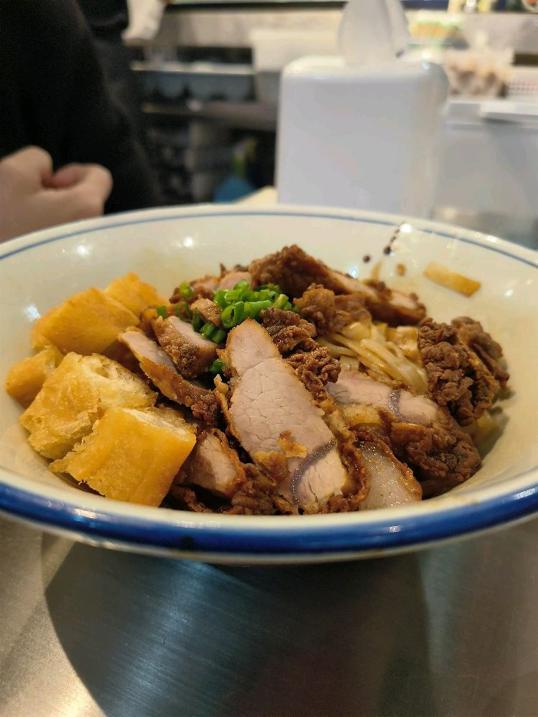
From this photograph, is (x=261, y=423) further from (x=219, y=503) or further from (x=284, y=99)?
(x=284, y=99)

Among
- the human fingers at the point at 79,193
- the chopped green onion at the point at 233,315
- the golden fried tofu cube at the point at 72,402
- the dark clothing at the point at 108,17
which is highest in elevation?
the dark clothing at the point at 108,17

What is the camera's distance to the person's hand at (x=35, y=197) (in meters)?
1.78

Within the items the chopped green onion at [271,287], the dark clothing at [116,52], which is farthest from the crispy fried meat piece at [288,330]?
the dark clothing at [116,52]

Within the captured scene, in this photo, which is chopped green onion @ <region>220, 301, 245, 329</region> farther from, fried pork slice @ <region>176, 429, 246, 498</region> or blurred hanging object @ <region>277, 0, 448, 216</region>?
blurred hanging object @ <region>277, 0, 448, 216</region>

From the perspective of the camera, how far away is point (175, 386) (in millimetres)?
934

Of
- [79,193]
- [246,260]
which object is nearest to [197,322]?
[246,260]

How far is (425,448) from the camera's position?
905 millimetres

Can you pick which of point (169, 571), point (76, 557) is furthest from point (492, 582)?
point (76, 557)

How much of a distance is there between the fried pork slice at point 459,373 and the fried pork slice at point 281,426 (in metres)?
0.26

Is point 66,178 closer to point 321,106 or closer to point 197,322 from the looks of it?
point 321,106

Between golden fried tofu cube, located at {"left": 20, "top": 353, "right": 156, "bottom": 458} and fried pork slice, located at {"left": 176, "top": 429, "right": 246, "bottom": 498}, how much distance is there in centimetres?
14

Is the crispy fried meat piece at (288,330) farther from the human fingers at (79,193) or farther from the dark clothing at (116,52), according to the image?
the dark clothing at (116,52)

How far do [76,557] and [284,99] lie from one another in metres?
1.65

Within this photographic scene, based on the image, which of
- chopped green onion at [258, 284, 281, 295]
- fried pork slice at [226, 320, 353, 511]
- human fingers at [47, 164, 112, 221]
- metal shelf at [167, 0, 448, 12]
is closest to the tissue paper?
human fingers at [47, 164, 112, 221]
